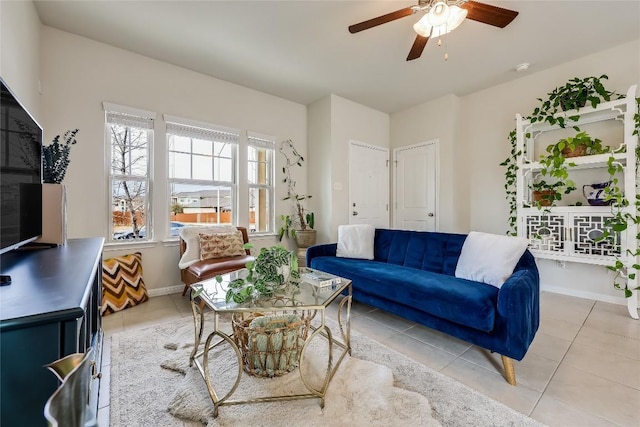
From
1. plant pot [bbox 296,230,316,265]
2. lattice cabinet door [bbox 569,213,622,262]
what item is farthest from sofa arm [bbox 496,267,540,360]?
plant pot [bbox 296,230,316,265]

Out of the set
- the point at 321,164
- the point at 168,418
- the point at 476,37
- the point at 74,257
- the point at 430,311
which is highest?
the point at 476,37

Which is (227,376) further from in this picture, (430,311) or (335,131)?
(335,131)

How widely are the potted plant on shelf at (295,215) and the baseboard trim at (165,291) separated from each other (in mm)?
1540

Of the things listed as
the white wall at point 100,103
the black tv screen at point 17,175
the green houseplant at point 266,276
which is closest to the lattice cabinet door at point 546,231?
the green houseplant at point 266,276

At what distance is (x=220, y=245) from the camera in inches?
128

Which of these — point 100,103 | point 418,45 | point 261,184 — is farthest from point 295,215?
point 418,45

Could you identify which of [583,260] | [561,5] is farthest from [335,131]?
[583,260]

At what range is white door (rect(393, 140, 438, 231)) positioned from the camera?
4.45 m

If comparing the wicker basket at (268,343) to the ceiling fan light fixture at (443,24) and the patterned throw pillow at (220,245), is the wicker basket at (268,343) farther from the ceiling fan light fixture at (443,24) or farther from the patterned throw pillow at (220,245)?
the ceiling fan light fixture at (443,24)

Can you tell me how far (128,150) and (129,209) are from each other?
69 cm

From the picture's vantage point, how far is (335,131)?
168 inches

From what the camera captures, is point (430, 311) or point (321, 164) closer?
point (430, 311)

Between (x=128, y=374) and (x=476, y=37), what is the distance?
416cm

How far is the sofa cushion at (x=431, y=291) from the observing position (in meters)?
1.78
